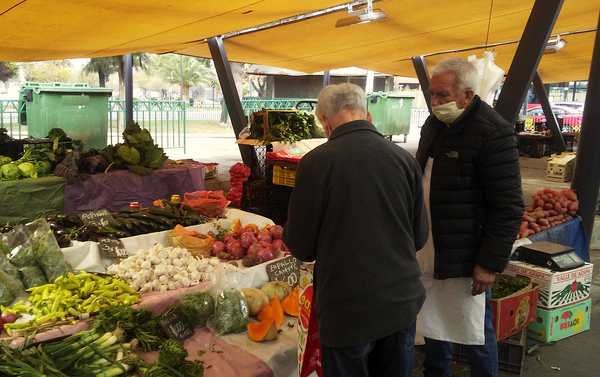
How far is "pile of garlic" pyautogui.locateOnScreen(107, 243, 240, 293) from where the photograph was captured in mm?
3076

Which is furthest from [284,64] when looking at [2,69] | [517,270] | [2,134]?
[2,69]

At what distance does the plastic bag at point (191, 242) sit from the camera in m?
3.68

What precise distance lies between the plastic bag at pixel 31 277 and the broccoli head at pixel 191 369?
51.6 inches

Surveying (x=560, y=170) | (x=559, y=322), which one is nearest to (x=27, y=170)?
(x=559, y=322)

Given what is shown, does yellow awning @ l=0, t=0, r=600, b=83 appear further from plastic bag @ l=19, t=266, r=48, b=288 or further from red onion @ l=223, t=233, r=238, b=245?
plastic bag @ l=19, t=266, r=48, b=288

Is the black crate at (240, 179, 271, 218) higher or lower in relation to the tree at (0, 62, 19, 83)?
lower

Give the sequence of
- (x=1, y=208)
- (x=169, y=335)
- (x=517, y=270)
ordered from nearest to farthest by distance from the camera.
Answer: (x=169, y=335)
(x=517, y=270)
(x=1, y=208)

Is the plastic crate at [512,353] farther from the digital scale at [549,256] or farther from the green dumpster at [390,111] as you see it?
the green dumpster at [390,111]

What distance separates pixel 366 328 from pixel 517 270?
2446mm

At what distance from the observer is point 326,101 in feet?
5.82

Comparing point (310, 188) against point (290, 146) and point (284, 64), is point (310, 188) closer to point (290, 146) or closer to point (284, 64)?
point (290, 146)

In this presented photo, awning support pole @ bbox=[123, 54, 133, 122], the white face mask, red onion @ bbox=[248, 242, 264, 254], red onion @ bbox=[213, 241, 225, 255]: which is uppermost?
awning support pole @ bbox=[123, 54, 133, 122]

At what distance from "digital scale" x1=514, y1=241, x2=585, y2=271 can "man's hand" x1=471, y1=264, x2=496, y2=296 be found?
5.17 feet

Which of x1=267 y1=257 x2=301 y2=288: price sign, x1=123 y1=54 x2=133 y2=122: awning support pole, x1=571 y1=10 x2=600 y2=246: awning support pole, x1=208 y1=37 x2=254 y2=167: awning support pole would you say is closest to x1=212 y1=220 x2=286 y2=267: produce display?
x1=267 y1=257 x2=301 y2=288: price sign
